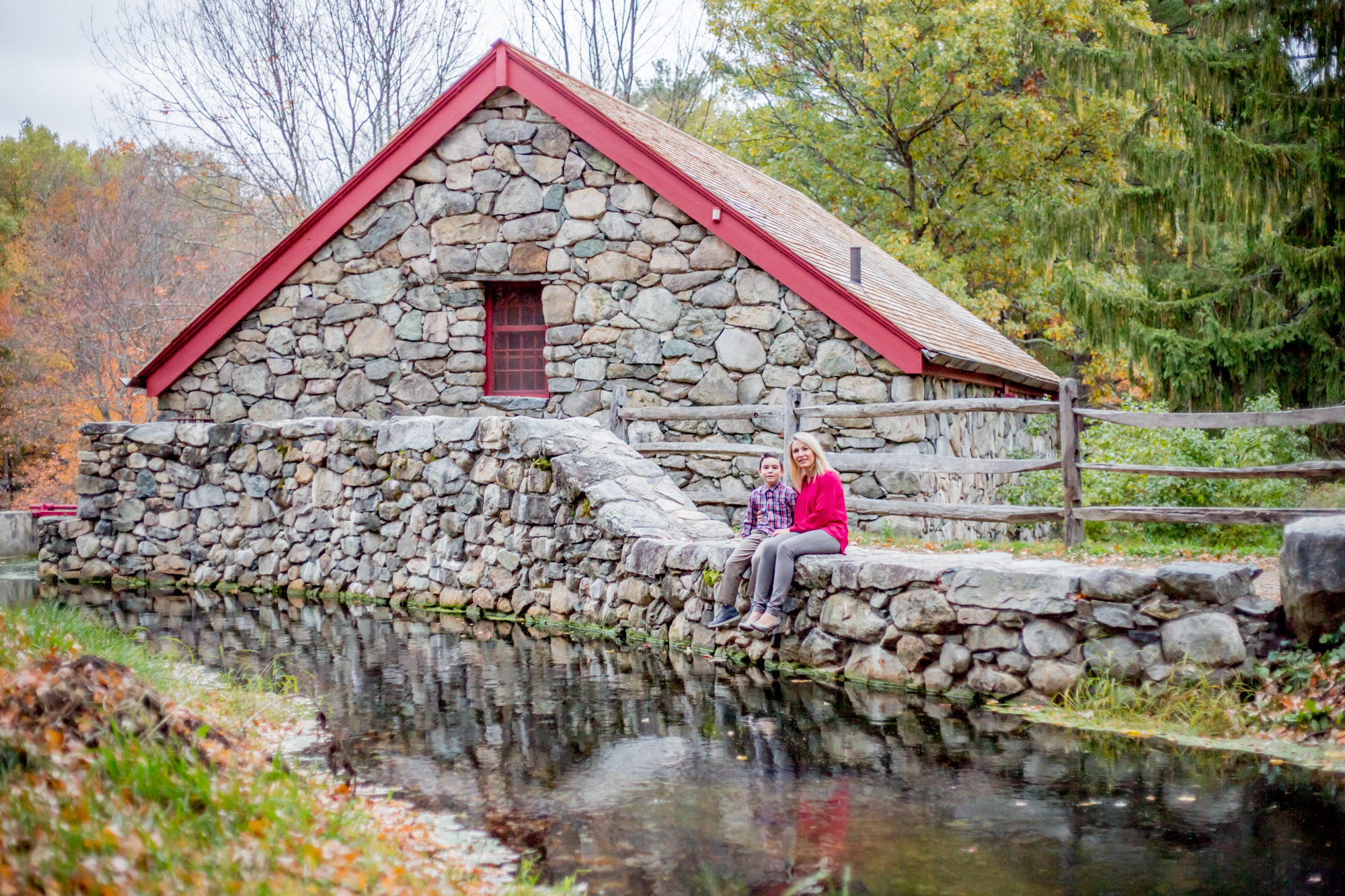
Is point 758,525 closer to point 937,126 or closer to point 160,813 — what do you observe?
point 160,813

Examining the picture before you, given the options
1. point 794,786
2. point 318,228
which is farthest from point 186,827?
point 318,228

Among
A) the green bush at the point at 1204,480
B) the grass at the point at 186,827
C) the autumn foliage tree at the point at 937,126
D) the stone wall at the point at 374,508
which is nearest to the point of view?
the grass at the point at 186,827

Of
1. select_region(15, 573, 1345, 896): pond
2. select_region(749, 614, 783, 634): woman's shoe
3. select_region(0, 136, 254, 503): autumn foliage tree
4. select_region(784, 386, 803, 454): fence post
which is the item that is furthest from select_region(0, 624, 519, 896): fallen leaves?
select_region(0, 136, 254, 503): autumn foliage tree

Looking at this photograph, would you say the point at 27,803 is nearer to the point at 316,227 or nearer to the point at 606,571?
the point at 606,571

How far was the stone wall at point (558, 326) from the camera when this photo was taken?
1166cm

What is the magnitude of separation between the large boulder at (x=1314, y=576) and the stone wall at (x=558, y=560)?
0.57 feet

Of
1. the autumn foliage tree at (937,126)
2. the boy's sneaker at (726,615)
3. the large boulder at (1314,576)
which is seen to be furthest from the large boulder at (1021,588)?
the autumn foliage tree at (937,126)

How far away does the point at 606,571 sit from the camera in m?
9.15

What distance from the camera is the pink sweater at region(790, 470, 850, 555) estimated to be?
7.43 meters

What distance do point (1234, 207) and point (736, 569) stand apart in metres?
6.64

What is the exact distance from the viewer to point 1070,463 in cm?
869

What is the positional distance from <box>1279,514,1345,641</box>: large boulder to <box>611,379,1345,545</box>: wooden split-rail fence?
5.14 ft

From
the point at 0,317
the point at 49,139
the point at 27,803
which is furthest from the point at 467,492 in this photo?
the point at 49,139

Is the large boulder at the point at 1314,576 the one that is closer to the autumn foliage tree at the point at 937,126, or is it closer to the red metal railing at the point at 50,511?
the red metal railing at the point at 50,511
